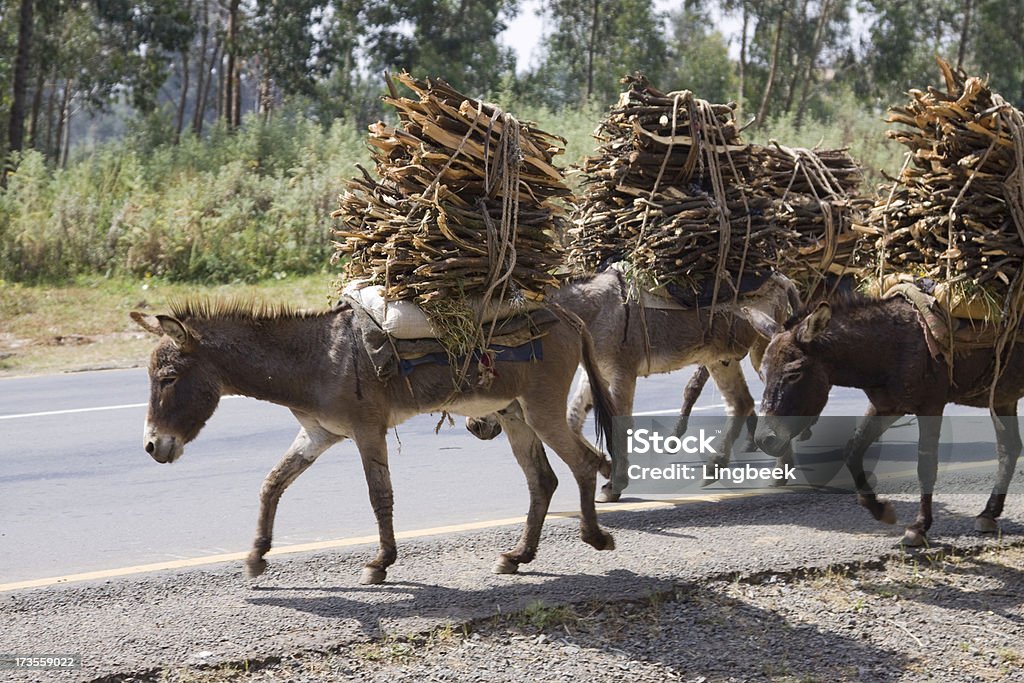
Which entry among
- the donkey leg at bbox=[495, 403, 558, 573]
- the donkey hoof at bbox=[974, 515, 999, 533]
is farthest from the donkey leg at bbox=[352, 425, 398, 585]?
the donkey hoof at bbox=[974, 515, 999, 533]

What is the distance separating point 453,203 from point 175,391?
1.86m

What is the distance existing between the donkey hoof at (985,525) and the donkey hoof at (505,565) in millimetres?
3120

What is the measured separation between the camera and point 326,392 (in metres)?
6.39

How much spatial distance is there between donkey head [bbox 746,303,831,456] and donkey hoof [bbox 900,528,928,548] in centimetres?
91

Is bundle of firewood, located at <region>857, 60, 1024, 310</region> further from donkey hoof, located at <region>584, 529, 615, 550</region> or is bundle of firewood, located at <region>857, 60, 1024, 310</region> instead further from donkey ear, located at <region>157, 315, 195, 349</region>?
donkey ear, located at <region>157, 315, 195, 349</region>

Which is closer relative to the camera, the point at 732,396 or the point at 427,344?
the point at 427,344

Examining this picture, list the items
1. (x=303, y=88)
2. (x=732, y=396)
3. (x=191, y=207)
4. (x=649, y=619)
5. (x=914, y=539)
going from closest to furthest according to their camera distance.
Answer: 1. (x=649, y=619)
2. (x=914, y=539)
3. (x=732, y=396)
4. (x=191, y=207)
5. (x=303, y=88)

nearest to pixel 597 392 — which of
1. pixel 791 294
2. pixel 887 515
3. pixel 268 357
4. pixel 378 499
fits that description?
pixel 378 499

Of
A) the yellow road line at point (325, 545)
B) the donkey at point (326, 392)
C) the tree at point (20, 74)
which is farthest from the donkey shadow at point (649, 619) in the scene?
the tree at point (20, 74)

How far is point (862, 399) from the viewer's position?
1277 cm

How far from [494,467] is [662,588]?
10.6ft

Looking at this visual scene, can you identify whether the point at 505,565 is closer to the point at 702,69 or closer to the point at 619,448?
the point at 619,448

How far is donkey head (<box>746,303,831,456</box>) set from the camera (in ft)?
23.0

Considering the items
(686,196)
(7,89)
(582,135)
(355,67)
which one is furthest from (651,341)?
(355,67)
